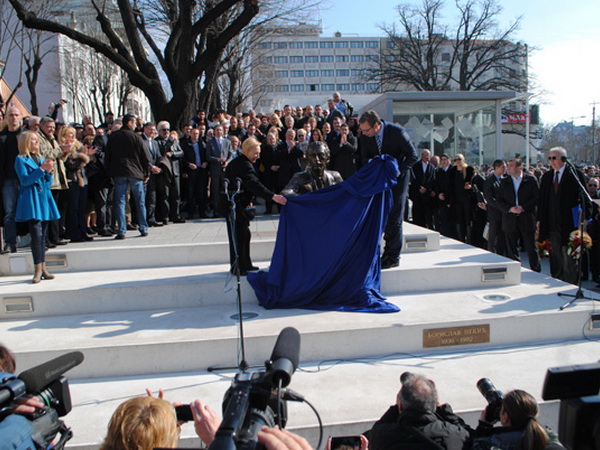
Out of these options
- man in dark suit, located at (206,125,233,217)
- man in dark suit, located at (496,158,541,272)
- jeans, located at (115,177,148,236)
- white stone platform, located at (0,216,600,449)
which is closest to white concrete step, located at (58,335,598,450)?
white stone platform, located at (0,216,600,449)

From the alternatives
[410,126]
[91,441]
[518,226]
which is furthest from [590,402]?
[410,126]

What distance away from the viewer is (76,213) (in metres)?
8.58

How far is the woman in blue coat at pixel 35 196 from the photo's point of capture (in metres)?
6.66

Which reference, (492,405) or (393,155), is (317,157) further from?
(492,405)

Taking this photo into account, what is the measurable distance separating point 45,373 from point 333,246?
14.3 ft

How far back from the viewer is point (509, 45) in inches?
1692

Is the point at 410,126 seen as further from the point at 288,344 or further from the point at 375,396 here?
the point at 288,344

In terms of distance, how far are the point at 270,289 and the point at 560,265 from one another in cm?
509

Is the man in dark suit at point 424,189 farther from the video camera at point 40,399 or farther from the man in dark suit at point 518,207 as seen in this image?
the video camera at point 40,399

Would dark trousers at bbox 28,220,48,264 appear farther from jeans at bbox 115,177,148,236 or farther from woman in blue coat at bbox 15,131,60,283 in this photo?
jeans at bbox 115,177,148,236

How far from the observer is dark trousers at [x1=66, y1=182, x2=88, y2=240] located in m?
8.57

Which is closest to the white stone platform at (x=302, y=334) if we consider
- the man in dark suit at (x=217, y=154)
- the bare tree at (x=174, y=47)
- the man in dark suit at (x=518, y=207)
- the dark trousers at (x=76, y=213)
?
the dark trousers at (x=76, y=213)

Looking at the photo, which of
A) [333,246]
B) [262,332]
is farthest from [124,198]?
[262,332]

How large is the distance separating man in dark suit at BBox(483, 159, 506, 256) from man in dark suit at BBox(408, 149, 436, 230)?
2.15 meters
